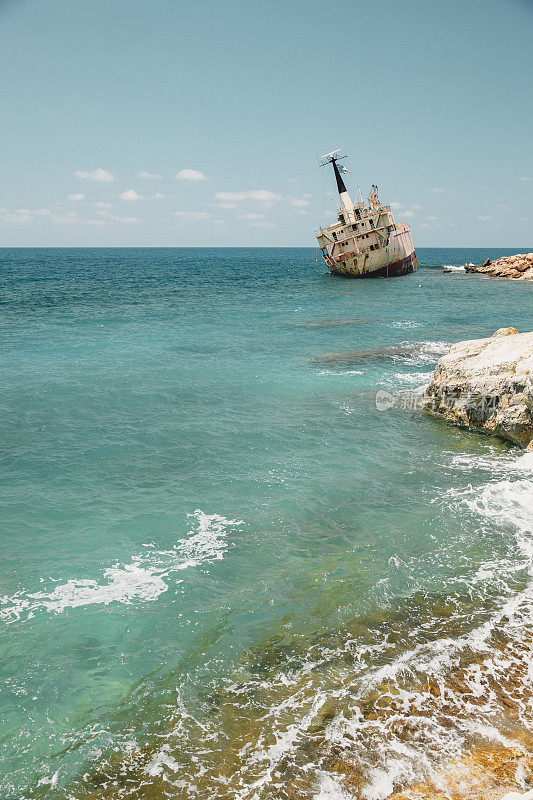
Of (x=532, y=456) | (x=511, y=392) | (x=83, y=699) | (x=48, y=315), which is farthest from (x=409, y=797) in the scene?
(x=48, y=315)

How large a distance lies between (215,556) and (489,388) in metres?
10.2

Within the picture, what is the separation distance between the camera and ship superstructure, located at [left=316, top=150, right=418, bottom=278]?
55.9 m

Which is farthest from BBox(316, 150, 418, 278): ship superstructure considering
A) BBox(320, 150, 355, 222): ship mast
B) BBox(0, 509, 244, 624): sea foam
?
BBox(0, 509, 244, 624): sea foam

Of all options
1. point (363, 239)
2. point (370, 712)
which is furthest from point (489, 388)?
point (363, 239)

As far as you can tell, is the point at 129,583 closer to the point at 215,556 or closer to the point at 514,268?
the point at 215,556

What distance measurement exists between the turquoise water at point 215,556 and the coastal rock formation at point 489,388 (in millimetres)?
692

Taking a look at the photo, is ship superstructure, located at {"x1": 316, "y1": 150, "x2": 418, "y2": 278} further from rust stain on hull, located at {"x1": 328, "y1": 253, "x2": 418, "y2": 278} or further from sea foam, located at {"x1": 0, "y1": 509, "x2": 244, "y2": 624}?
sea foam, located at {"x1": 0, "y1": 509, "x2": 244, "y2": 624}

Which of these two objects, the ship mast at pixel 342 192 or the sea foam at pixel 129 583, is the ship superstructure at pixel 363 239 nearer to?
the ship mast at pixel 342 192

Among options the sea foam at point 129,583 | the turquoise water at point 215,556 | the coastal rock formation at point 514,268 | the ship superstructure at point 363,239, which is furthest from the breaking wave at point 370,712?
the coastal rock formation at point 514,268

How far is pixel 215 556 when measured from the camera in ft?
29.6

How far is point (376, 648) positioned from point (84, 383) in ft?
52.4

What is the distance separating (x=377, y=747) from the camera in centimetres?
522

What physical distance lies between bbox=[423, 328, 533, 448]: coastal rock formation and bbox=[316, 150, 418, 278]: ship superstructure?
42634 millimetres

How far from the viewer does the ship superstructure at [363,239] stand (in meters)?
55.9
